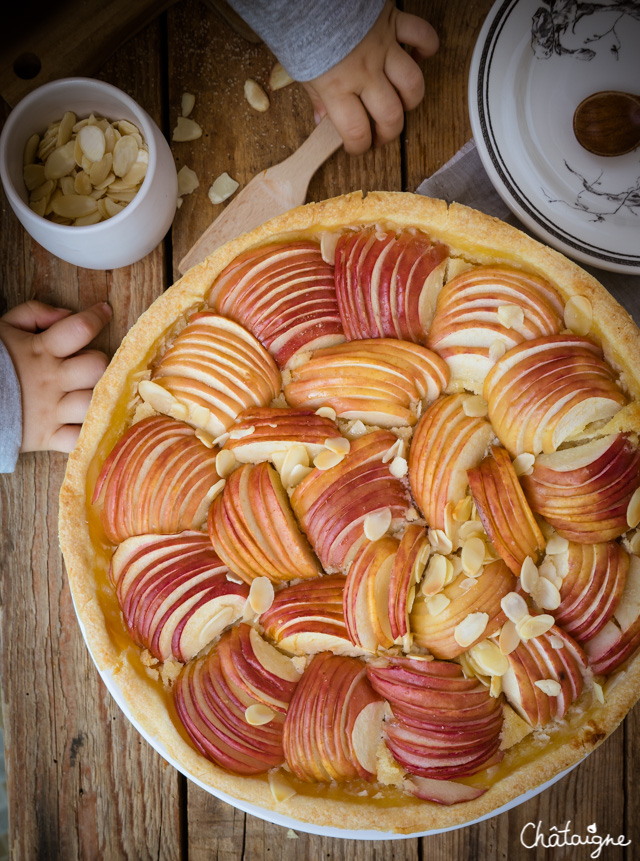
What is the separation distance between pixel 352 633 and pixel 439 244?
0.85 m

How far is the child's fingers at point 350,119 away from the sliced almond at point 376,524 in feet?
3.17

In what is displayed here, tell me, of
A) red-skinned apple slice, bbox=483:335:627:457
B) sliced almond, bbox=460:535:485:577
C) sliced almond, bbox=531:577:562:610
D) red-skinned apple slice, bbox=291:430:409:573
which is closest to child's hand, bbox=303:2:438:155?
red-skinned apple slice, bbox=483:335:627:457

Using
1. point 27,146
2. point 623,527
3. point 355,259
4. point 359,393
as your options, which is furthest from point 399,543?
point 27,146

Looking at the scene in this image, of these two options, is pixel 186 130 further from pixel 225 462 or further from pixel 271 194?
pixel 225 462

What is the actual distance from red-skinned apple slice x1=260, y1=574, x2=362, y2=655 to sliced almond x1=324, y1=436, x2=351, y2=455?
10.2 inches

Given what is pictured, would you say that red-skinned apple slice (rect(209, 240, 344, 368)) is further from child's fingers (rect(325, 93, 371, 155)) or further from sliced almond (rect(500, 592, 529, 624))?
sliced almond (rect(500, 592, 529, 624))

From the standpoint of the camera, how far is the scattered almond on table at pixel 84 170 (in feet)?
5.65

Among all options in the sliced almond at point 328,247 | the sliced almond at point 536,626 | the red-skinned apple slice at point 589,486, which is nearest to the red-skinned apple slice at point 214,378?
the sliced almond at point 328,247

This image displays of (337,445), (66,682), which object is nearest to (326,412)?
(337,445)

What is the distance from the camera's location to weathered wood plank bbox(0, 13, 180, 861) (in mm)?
1915

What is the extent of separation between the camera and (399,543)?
4.75ft

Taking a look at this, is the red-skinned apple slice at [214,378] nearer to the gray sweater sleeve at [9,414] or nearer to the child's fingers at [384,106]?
the gray sweater sleeve at [9,414]

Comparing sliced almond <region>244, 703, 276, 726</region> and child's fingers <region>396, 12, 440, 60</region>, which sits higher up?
child's fingers <region>396, 12, 440, 60</region>

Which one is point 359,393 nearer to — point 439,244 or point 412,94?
point 439,244
